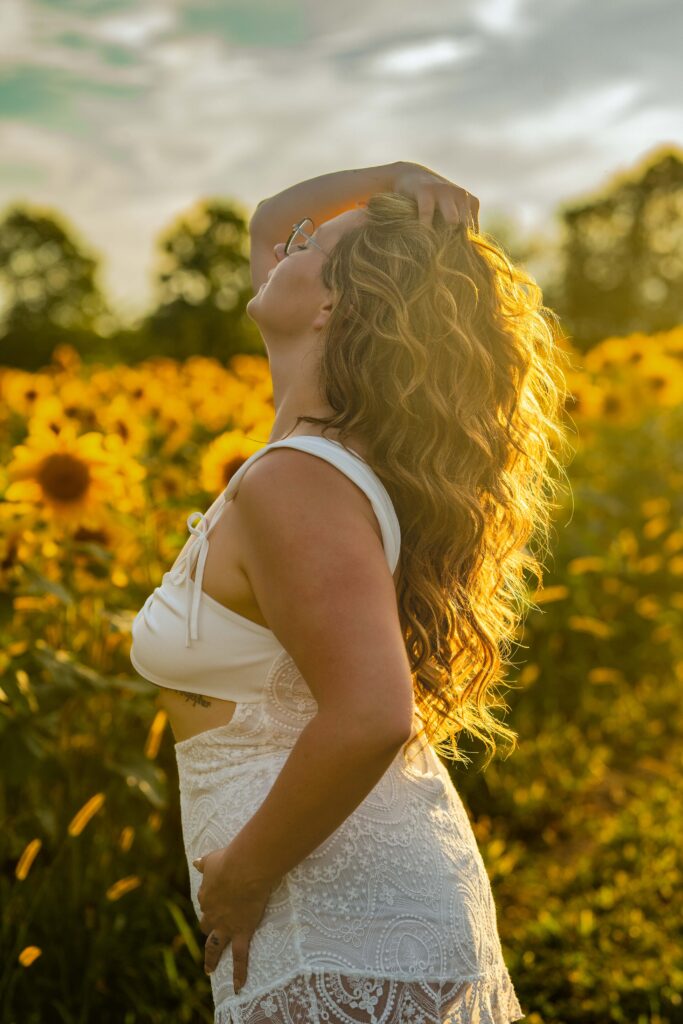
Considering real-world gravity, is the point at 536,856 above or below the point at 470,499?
below

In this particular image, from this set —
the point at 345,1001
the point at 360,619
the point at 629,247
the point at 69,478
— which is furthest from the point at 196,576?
the point at 629,247

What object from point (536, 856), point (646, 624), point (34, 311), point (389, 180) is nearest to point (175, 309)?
point (34, 311)

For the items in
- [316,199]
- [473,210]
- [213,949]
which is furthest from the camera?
[316,199]

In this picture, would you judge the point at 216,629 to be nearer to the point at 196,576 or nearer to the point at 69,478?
the point at 196,576

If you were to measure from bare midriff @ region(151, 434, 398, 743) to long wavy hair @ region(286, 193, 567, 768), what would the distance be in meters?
0.07

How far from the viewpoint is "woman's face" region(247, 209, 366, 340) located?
1671mm

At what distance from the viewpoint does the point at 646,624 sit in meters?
5.19

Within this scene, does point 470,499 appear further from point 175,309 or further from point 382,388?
point 175,309

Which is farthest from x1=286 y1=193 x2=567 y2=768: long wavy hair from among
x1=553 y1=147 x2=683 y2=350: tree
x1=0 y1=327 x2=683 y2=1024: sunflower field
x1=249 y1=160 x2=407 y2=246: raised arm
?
x1=553 y1=147 x2=683 y2=350: tree

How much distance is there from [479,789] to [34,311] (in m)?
25.7

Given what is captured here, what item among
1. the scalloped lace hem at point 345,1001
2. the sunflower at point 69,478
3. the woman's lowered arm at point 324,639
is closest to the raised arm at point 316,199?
the woman's lowered arm at point 324,639

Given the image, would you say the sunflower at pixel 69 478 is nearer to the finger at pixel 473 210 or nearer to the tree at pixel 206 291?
the finger at pixel 473 210

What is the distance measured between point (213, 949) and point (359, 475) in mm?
711

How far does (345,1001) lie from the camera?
1.43 m
